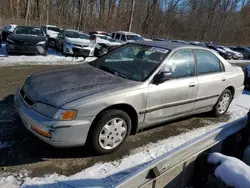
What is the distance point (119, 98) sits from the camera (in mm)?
3225

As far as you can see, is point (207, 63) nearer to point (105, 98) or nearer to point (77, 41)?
point (105, 98)

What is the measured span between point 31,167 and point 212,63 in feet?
12.0

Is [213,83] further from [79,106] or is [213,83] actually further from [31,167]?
[31,167]

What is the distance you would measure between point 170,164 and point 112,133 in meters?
1.09

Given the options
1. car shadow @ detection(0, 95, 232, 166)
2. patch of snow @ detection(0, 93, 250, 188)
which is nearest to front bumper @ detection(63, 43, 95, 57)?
car shadow @ detection(0, 95, 232, 166)

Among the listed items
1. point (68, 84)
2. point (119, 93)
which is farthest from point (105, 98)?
point (68, 84)

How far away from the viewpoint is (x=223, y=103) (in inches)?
207

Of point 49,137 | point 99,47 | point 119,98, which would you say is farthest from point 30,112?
point 99,47

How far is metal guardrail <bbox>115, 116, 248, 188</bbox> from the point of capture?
2131 millimetres

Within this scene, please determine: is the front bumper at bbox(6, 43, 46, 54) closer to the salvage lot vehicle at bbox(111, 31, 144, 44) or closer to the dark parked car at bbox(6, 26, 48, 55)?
the dark parked car at bbox(6, 26, 48, 55)

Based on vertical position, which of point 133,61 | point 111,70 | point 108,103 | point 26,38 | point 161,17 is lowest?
point 26,38

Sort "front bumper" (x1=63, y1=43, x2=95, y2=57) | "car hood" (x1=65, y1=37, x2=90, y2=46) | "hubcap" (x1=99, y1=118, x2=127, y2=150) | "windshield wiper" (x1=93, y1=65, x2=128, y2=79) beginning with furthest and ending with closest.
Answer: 1. "car hood" (x1=65, y1=37, x2=90, y2=46)
2. "front bumper" (x1=63, y1=43, x2=95, y2=57)
3. "windshield wiper" (x1=93, y1=65, x2=128, y2=79)
4. "hubcap" (x1=99, y1=118, x2=127, y2=150)

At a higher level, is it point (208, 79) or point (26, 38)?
point (208, 79)

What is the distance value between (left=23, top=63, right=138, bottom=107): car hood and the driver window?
2.66 ft
